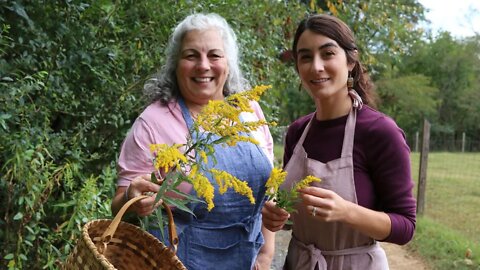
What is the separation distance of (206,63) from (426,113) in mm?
36192

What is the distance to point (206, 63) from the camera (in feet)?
6.40

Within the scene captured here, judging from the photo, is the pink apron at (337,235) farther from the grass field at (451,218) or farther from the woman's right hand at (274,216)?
the grass field at (451,218)

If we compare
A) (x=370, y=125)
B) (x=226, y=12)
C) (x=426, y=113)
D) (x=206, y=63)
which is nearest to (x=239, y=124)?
(x=370, y=125)

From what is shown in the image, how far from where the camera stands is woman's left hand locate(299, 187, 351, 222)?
4.90 ft

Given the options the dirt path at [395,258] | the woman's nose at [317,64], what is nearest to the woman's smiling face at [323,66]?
the woman's nose at [317,64]

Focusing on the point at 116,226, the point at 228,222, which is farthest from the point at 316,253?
the point at 116,226

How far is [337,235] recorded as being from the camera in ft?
5.52

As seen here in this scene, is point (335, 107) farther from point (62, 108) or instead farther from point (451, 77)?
point (451, 77)

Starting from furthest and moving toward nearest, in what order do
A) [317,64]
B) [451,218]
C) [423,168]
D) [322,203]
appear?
1. [451,218]
2. [423,168]
3. [317,64]
4. [322,203]

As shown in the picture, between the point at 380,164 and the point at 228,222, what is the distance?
605 mm

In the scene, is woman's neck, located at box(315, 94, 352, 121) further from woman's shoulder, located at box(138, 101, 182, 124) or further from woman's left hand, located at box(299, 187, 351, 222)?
woman's shoulder, located at box(138, 101, 182, 124)

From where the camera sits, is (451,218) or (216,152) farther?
(451,218)

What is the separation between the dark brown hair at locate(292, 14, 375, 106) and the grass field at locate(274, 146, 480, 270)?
403cm

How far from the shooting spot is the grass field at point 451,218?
18.6ft
